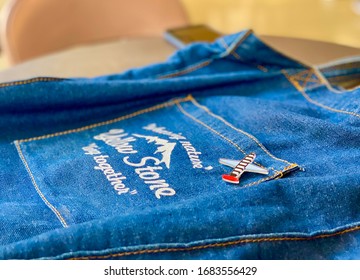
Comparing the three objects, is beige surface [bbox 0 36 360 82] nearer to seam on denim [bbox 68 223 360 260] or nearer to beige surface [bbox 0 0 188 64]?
beige surface [bbox 0 0 188 64]

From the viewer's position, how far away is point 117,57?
84cm

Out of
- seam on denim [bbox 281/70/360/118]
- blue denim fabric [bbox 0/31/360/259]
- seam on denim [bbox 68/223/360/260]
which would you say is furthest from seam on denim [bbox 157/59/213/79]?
seam on denim [bbox 68/223/360/260]

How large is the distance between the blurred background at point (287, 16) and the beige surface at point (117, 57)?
0.62 metres

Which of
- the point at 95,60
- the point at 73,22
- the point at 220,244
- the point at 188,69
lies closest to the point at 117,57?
the point at 95,60

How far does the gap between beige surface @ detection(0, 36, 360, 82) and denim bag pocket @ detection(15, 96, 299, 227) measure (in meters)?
0.20

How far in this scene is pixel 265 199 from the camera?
442 millimetres

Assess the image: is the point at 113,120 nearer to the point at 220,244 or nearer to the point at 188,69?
the point at 188,69

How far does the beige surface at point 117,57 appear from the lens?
787 mm

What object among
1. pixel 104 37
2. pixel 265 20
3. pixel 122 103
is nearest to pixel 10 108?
pixel 122 103

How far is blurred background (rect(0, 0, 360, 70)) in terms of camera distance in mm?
1486

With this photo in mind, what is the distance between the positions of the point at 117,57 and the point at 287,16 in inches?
33.4

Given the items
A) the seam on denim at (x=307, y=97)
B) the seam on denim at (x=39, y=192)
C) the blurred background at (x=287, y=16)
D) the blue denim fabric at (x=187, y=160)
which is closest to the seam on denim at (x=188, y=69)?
the blue denim fabric at (x=187, y=160)

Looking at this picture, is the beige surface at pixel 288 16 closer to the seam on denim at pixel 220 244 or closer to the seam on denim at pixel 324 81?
the seam on denim at pixel 324 81

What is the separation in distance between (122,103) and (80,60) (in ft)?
0.74
